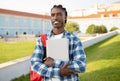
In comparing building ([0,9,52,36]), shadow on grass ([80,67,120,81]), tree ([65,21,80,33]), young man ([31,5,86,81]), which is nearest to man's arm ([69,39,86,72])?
young man ([31,5,86,81])

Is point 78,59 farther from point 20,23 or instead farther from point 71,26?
point 71,26

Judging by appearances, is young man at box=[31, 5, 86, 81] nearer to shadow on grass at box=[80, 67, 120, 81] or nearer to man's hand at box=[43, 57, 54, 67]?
man's hand at box=[43, 57, 54, 67]

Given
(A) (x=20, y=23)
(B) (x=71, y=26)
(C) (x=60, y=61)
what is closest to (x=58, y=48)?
(C) (x=60, y=61)

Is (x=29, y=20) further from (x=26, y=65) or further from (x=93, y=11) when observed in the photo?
(x=26, y=65)

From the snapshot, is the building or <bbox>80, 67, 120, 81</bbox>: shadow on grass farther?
the building

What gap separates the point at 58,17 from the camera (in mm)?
2744

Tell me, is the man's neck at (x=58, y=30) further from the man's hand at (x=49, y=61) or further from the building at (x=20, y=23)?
the building at (x=20, y=23)

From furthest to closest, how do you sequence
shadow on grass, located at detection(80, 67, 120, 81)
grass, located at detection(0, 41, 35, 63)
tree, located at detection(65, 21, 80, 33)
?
1. tree, located at detection(65, 21, 80, 33)
2. grass, located at detection(0, 41, 35, 63)
3. shadow on grass, located at detection(80, 67, 120, 81)

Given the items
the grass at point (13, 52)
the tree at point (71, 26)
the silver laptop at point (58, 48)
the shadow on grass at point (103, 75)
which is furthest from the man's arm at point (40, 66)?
the tree at point (71, 26)

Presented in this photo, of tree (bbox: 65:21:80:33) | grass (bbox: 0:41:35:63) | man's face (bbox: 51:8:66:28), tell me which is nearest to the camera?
man's face (bbox: 51:8:66:28)

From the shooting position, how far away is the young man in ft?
8.49

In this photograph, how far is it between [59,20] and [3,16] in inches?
2121

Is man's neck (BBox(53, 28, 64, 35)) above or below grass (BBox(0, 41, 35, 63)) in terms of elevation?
above

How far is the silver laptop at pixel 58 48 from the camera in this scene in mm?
2566
